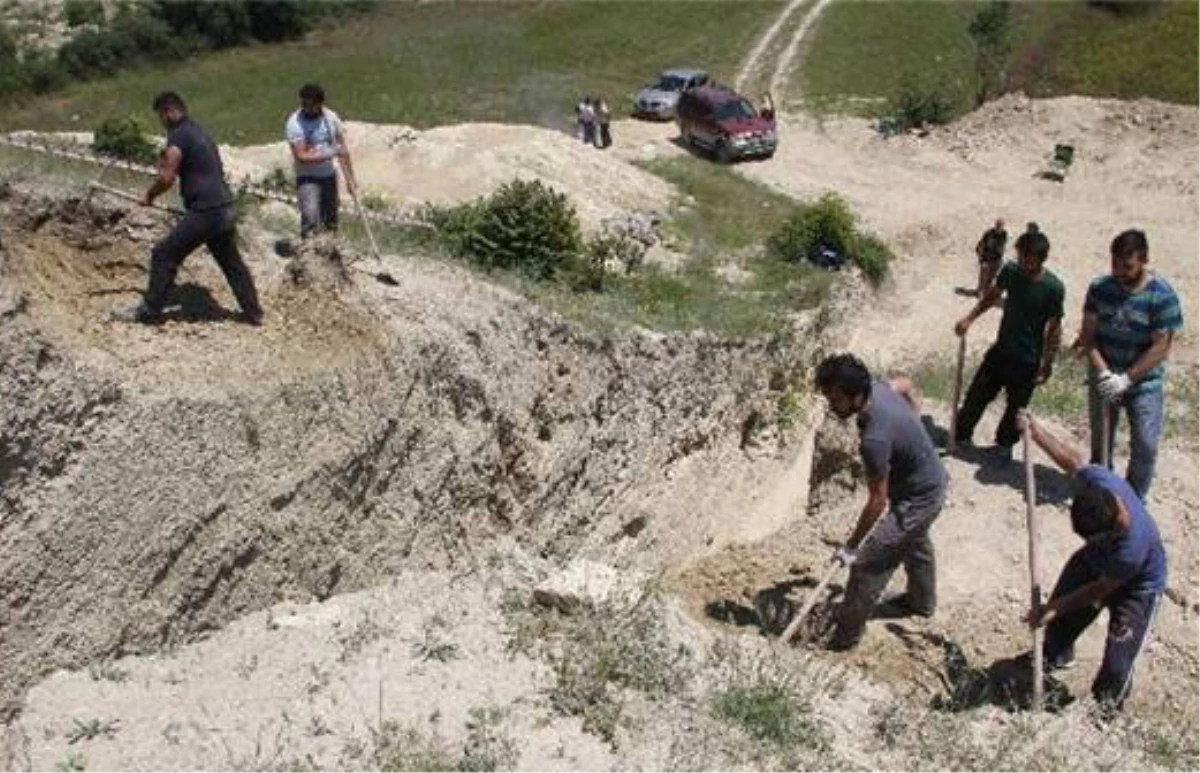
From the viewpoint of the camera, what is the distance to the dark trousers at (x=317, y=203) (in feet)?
39.0

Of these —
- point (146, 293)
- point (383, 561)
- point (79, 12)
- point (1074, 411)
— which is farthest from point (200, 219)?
point (79, 12)

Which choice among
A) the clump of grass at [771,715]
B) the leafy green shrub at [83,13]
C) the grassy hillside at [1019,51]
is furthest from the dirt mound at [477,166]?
the leafy green shrub at [83,13]

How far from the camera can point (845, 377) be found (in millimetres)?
8664

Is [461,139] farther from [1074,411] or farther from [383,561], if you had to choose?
[383,561]

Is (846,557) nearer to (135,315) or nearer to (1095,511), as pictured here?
(1095,511)

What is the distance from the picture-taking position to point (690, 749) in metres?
7.45

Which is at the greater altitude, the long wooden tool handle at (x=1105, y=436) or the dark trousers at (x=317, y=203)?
the dark trousers at (x=317, y=203)

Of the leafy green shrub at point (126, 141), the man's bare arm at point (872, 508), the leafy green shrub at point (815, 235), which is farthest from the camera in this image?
the leafy green shrub at point (126, 141)

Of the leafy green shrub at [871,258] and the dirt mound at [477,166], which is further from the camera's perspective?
the dirt mound at [477,166]

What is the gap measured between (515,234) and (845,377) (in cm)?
670

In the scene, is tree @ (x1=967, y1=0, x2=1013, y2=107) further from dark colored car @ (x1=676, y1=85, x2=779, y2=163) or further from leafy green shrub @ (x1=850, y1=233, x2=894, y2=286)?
leafy green shrub @ (x1=850, y1=233, x2=894, y2=286)

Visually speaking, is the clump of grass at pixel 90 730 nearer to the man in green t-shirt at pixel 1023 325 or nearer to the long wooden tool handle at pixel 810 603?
the long wooden tool handle at pixel 810 603

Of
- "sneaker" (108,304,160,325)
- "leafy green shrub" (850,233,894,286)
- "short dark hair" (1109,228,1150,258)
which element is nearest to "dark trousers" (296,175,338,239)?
"sneaker" (108,304,160,325)

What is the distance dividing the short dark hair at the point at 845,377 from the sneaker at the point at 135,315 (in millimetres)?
4819
